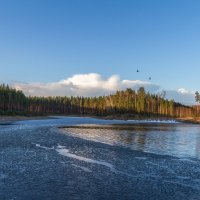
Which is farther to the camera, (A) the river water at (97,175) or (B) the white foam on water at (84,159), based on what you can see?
(B) the white foam on water at (84,159)

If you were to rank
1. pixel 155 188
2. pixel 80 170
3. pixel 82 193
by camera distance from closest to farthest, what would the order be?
pixel 82 193 < pixel 155 188 < pixel 80 170

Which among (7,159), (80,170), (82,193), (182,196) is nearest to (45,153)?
(7,159)

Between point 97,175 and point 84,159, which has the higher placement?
point 84,159

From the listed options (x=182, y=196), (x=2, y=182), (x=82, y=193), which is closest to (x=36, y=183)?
(x=2, y=182)

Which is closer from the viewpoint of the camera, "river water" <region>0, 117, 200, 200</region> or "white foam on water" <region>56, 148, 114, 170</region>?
"river water" <region>0, 117, 200, 200</region>

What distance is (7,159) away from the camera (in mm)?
34562

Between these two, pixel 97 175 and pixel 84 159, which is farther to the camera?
pixel 84 159

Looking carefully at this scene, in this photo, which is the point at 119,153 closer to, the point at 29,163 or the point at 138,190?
the point at 29,163

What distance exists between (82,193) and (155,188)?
511 centimetres

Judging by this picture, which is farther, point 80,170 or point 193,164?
point 193,164

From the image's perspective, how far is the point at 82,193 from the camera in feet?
72.7

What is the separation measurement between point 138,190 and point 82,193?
148 inches

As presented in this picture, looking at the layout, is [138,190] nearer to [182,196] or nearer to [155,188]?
[155,188]

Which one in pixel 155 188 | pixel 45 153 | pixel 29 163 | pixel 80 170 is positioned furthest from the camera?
pixel 45 153
